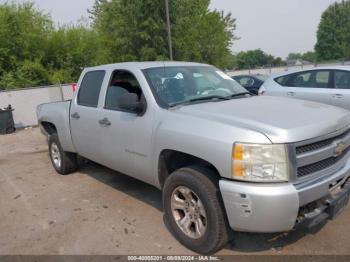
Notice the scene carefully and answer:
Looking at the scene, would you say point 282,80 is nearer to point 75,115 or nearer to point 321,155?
point 75,115

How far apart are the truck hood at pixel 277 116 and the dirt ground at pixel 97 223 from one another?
3.75ft

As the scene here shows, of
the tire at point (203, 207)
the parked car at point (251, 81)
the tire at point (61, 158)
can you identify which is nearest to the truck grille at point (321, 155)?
the tire at point (203, 207)

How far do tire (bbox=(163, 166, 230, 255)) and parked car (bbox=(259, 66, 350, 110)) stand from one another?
190 inches

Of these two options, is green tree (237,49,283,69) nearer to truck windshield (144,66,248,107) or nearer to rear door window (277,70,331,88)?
rear door window (277,70,331,88)

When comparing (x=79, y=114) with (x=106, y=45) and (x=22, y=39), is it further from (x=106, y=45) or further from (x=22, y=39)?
(x=106, y=45)

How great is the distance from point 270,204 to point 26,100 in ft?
40.9

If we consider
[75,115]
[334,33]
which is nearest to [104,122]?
[75,115]

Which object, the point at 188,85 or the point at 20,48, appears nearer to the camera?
the point at 188,85

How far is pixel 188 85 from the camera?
4.31 metres

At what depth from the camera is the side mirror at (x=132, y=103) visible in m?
3.93

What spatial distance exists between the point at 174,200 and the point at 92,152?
1.90 meters

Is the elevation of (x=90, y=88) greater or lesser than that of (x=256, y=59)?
lesser

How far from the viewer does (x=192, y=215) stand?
11.4ft

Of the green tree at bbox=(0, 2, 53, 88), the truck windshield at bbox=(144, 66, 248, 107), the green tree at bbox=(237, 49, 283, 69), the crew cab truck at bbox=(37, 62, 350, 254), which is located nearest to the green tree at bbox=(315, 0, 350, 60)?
the green tree at bbox=(237, 49, 283, 69)
